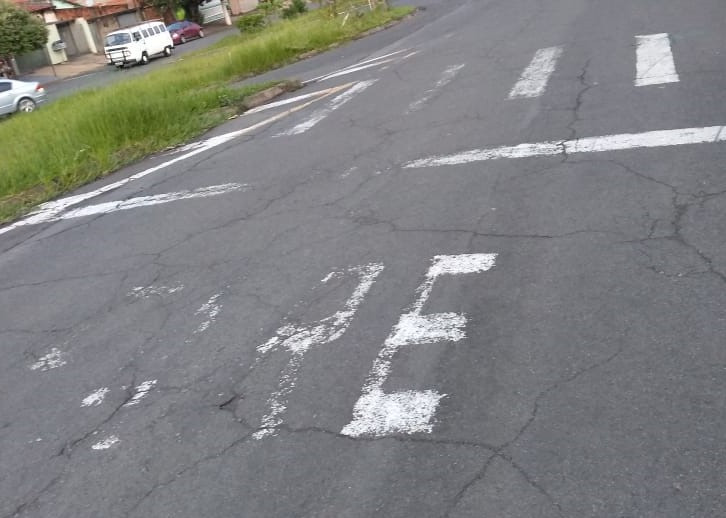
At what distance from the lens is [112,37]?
43.5m

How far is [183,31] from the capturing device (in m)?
53.3

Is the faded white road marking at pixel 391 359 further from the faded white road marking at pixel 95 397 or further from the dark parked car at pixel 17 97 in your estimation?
the dark parked car at pixel 17 97

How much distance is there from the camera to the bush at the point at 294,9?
146 ft

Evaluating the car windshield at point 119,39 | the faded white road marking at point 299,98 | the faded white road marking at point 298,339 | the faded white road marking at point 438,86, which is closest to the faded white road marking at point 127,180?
the faded white road marking at point 299,98

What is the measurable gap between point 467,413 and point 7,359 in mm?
3905

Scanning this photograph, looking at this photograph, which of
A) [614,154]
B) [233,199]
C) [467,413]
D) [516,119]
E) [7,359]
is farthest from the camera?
[516,119]

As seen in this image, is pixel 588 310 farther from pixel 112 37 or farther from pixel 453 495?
pixel 112 37

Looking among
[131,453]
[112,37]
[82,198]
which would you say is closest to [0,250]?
[82,198]

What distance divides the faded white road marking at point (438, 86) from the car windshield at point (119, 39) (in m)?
32.7

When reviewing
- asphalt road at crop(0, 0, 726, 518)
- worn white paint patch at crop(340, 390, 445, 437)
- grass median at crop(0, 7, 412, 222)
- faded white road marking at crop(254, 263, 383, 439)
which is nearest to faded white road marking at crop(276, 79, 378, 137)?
asphalt road at crop(0, 0, 726, 518)

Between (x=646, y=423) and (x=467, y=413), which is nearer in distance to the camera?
(x=646, y=423)

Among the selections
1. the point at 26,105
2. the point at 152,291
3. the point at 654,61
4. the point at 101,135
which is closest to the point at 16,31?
the point at 26,105

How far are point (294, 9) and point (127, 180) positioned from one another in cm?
3645

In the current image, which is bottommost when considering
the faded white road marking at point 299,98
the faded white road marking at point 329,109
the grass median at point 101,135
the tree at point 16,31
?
the faded white road marking at point 299,98
